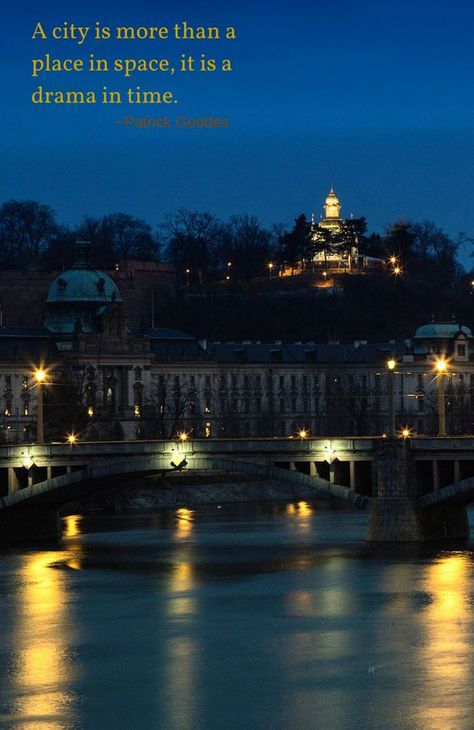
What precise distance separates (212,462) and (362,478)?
722 centimetres

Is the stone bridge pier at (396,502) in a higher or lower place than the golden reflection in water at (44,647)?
higher

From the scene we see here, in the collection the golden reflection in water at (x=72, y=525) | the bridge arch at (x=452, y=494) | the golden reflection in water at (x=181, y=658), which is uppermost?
the bridge arch at (x=452, y=494)

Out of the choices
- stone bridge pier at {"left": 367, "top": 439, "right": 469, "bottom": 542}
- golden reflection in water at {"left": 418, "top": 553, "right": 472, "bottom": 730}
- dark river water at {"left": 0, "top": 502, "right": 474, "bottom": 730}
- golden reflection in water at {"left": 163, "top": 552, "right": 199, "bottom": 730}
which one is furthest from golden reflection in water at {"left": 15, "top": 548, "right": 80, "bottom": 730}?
stone bridge pier at {"left": 367, "top": 439, "right": 469, "bottom": 542}

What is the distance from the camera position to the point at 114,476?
364 ft

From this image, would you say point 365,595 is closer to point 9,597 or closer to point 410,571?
point 410,571

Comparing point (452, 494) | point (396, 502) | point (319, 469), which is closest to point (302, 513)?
point (319, 469)

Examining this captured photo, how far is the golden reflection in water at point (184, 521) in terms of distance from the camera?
124 m

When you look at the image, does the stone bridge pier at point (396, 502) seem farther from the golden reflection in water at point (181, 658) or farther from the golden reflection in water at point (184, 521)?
the golden reflection in water at point (184, 521)

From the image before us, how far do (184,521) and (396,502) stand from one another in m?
33.1

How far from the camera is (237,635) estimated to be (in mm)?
77812

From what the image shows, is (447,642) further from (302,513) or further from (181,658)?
(302,513)

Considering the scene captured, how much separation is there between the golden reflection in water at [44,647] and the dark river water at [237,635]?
0.09m

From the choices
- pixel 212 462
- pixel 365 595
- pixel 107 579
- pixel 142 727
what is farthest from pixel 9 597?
pixel 142 727

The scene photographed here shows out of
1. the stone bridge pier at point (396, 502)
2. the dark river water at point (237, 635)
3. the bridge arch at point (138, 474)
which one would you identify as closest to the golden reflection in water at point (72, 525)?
the dark river water at point (237, 635)
